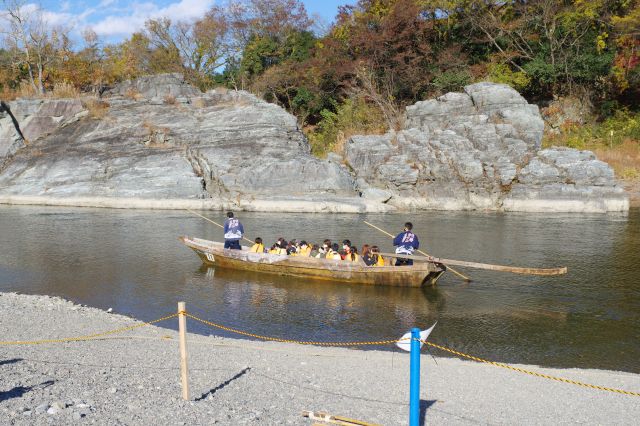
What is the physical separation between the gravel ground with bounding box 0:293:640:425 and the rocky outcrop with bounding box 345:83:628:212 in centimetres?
2650

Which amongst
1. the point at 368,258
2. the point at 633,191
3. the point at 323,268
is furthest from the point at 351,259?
the point at 633,191

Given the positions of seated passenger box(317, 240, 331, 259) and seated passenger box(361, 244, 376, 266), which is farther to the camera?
seated passenger box(317, 240, 331, 259)

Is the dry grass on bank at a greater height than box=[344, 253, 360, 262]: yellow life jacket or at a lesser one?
greater

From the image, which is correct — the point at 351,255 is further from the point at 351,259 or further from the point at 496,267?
the point at 496,267

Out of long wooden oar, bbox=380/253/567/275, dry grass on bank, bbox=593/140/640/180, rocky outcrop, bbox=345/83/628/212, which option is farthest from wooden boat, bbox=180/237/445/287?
dry grass on bank, bbox=593/140/640/180

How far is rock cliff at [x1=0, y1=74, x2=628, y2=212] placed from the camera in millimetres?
35844

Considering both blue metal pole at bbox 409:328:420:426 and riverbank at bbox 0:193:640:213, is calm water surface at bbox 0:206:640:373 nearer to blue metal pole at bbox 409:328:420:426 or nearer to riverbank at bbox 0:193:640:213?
riverbank at bbox 0:193:640:213

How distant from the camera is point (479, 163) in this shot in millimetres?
37062

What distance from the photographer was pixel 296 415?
7184 millimetres

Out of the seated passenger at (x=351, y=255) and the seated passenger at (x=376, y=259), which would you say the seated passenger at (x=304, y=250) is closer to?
the seated passenger at (x=351, y=255)

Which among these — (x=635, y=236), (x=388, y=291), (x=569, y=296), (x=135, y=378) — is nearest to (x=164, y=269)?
(x=388, y=291)

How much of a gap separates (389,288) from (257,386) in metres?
9.08

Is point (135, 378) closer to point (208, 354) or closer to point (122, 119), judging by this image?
point (208, 354)

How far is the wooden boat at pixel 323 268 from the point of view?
54.5 ft
